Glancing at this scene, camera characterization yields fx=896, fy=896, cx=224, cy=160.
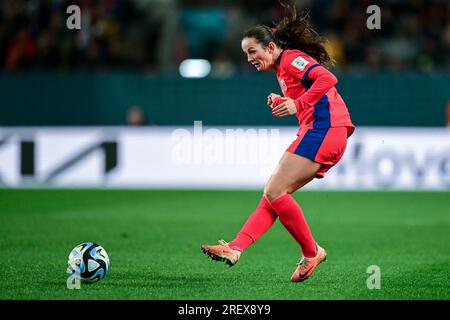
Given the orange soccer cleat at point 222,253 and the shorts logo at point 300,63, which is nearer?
the orange soccer cleat at point 222,253

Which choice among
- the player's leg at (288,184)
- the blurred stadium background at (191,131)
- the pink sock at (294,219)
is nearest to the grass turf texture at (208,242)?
the blurred stadium background at (191,131)

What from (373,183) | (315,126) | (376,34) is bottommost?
(373,183)

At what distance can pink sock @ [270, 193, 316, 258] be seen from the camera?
7.23m

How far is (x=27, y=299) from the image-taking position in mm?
6453

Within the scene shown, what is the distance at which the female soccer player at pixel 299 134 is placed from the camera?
7133mm

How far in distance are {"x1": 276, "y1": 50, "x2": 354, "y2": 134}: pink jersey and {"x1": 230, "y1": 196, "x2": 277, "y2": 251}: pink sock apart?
0.75m

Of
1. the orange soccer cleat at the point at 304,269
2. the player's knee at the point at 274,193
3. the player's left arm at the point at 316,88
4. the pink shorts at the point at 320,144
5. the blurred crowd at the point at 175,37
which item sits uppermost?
the blurred crowd at the point at 175,37

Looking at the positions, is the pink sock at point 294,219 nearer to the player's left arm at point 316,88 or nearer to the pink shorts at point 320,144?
the pink shorts at point 320,144

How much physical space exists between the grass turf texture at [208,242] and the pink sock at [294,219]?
302 mm

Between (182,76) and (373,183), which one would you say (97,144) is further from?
(373,183)

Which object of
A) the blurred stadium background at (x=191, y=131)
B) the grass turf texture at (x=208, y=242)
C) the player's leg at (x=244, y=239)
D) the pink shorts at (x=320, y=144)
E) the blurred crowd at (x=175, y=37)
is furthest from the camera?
the blurred crowd at (x=175, y=37)

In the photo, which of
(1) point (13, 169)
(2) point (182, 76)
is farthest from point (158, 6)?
(1) point (13, 169)

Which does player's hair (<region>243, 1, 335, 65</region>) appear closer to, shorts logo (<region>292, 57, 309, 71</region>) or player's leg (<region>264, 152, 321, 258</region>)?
shorts logo (<region>292, 57, 309, 71</region>)

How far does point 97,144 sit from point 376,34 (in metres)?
6.79
